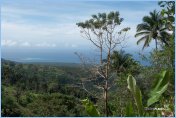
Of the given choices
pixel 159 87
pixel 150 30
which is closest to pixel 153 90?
pixel 159 87

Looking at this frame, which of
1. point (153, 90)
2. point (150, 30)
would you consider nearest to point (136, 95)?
point (153, 90)

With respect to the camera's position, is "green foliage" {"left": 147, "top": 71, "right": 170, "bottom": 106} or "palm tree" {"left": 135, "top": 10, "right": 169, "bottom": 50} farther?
"palm tree" {"left": 135, "top": 10, "right": 169, "bottom": 50}

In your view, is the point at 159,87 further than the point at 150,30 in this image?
No

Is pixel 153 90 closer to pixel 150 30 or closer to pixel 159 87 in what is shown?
pixel 159 87

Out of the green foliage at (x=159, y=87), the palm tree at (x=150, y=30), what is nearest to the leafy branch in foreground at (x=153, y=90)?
the green foliage at (x=159, y=87)

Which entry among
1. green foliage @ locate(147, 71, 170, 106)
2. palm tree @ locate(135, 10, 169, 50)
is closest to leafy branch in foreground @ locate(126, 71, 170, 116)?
green foliage @ locate(147, 71, 170, 106)

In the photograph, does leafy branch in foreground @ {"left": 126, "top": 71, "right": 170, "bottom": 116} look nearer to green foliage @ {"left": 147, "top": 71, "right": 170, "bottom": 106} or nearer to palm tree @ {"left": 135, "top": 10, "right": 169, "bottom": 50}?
green foliage @ {"left": 147, "top": 71, "right": 170, "bottom": 106}

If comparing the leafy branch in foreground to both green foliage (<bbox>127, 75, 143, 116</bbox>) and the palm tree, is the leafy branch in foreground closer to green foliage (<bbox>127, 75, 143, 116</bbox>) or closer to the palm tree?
green foliage (<bbox>127, 75, 143, 116</bbox>)

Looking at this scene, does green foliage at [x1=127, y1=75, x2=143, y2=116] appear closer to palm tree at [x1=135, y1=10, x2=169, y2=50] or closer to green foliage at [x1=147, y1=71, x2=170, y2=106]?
green foliage at [x1=147, y1=71, x2=170, y2=106]

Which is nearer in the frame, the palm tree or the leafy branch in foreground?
the leafy branch in foreground
